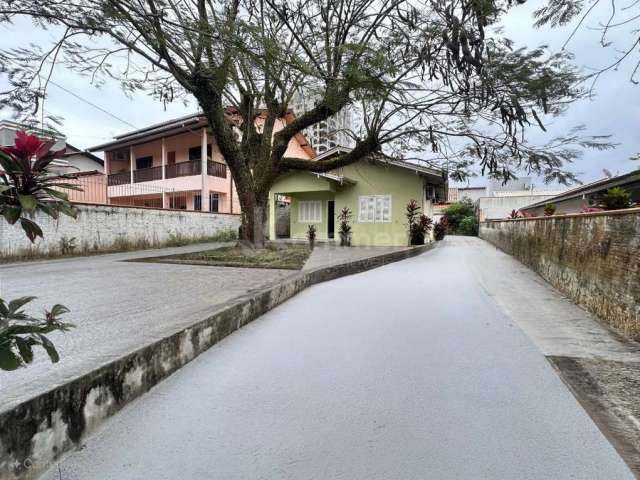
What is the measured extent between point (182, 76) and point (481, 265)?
950cm

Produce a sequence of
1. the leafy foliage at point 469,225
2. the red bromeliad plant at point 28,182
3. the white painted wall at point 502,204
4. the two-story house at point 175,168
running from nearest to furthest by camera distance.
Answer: the red bromeliad plant at point 28,182 < the two-story house at point 175,168 < the white painted wall at point 502,204 < the leafy foliage at point 469,225

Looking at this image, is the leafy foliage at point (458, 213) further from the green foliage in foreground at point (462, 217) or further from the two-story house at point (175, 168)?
the two-story house at point (175, 168)

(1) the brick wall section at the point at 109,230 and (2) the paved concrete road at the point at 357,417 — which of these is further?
(1) the brick wall section at the point at 109,230

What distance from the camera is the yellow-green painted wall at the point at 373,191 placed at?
1524cm

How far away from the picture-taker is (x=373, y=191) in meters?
15.9

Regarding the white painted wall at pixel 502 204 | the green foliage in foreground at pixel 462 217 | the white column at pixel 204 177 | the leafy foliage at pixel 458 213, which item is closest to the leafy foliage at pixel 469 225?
the green foliage in foreground at pixel 462 217

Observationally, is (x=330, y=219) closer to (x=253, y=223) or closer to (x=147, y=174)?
(x=253, y=223)

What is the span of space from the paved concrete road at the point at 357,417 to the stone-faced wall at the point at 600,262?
1337 millimetres

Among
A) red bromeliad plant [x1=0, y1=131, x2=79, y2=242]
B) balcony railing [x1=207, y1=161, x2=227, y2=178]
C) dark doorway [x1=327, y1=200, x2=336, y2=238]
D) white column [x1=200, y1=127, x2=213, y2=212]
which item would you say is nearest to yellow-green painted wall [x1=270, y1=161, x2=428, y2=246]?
dark doorway [x1=327, y1=200, x2=336, y2=238]

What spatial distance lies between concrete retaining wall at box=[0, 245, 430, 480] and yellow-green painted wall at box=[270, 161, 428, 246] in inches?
501

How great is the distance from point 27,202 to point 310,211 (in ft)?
54.0

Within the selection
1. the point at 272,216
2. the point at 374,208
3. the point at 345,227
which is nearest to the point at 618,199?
the point at 345,227

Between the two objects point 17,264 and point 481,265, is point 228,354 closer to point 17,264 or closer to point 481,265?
point 17,264

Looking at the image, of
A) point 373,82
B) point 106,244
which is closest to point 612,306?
point 373,82
